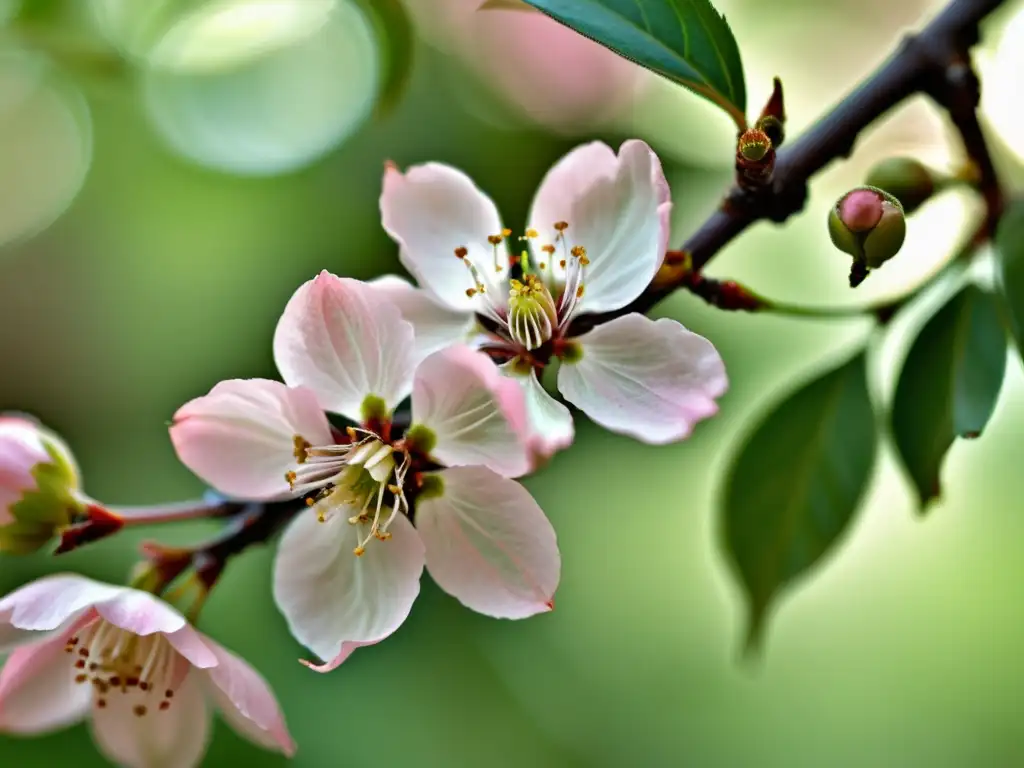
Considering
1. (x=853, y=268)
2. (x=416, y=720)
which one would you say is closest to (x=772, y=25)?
(x=416, y=720)

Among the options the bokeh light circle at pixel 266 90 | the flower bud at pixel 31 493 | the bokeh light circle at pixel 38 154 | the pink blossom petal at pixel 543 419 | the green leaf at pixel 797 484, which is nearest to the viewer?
the pink blossom petal at pixel 543 419

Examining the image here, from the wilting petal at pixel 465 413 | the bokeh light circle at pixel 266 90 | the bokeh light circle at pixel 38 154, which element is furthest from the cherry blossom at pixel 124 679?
the bokeh light circle at pixel 38 154

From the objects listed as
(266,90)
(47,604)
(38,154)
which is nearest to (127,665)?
(47,604)

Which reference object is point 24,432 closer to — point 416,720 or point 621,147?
point 621,147

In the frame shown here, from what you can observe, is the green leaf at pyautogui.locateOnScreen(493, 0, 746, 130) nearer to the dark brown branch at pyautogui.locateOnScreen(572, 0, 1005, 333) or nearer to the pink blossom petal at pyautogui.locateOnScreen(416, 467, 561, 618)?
the dark brown branch at pyautogui.locateOnScreen(572, 0, 1005, 333)

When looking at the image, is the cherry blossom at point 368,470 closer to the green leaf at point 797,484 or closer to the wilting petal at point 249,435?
the wilting petal at point 249,435
